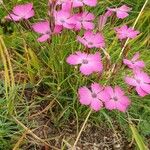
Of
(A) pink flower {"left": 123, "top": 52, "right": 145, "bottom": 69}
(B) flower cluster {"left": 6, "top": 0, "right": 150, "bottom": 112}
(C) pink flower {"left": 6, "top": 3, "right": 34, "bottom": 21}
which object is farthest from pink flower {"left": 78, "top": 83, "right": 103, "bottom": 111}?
(C) pink flower {"left": 6, "top": 3, "right": 34, "bottom": 21}

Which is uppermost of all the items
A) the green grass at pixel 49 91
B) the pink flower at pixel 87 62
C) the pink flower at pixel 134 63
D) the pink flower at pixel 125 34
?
the pink flower at pixel 125 34

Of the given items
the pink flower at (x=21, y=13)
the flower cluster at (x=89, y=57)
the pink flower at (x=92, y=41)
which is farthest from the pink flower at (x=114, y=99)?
the pink flower at (x=21, y=13)

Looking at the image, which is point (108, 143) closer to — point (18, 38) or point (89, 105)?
point (89, 105)

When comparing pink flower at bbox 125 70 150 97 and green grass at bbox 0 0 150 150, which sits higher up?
pink flower at bbox 125 70 150 97

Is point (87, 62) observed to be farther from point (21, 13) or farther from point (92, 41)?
point (21, 13)

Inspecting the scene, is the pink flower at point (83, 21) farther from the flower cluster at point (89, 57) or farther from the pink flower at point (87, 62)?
the pink flower at point (87, 62)

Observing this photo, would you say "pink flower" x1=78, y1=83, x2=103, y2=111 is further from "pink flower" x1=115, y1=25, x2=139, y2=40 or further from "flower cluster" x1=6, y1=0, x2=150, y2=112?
"pink flower" x1=115, y1=25, x2=139, y2=40

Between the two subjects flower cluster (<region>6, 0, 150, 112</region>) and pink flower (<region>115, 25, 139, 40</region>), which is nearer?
flower cluster (<region>6, 0, 150, 112</region>)

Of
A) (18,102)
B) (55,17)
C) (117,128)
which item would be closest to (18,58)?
(18,102)
